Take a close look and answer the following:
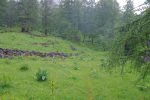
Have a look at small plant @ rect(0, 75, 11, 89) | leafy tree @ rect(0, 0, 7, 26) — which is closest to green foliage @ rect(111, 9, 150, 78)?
small plant @ rect(0, 75, 11, 89)

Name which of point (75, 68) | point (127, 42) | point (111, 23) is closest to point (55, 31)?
point (111, 23)

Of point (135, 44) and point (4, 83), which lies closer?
point (135, 44)

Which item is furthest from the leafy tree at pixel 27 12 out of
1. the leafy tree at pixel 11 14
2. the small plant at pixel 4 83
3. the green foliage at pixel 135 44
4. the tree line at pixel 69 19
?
the green foliage at pixel 135 44

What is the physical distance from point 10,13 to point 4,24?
2.99m

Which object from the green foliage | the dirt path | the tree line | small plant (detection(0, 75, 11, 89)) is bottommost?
the dirt path

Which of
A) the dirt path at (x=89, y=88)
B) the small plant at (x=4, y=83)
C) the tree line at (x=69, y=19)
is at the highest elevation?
the tree line at (x=69, y=19)

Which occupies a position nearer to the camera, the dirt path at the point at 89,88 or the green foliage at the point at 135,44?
the green foliage at the point at 135,44

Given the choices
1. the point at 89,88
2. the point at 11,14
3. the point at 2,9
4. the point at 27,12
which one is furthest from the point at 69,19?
the point at 89,88

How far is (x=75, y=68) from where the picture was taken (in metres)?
21.8

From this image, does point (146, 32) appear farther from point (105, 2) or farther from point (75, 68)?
point (105, 2)

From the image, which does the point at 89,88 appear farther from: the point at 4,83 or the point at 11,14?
the point at 11,14

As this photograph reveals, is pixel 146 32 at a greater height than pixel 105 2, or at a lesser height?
lesser

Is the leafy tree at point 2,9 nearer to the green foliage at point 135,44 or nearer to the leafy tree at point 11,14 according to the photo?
the leafy tree at point 11,14

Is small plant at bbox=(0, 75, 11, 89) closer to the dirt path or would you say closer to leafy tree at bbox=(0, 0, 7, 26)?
the dirt path
